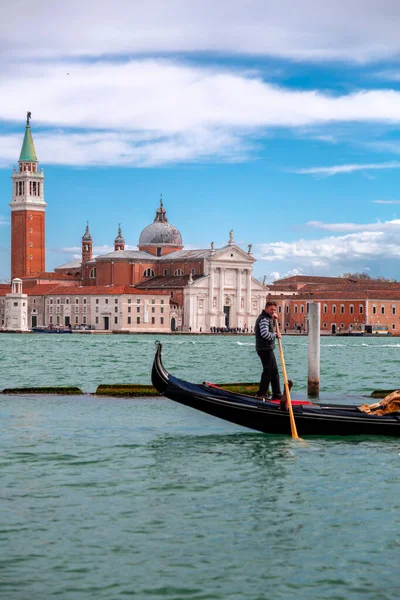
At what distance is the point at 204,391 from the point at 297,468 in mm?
2016

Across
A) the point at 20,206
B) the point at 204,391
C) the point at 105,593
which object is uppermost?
the point at 20,206

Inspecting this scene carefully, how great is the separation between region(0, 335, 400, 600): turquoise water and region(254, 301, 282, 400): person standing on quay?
1.90ft

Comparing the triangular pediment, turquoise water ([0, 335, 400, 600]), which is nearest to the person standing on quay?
turquoise water ([0, 335, 400, 600])

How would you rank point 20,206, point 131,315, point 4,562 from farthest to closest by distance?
1. point 20,206
2. point 131,315
3. point 4,562

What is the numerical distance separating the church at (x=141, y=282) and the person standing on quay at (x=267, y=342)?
71.6m

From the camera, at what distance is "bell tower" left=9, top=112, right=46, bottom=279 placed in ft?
306

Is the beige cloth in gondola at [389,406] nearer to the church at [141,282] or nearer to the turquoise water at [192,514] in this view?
the turquoise water at [192,514]

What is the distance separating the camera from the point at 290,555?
6254 mm

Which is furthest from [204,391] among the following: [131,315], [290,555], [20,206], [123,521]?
[20,206]

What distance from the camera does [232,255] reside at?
8744 centimetres

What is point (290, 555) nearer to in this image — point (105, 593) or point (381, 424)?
point (105, 593)

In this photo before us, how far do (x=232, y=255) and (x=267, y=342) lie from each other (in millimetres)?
76194

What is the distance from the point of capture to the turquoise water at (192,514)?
5746mm

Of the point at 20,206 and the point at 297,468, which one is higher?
the point at 20,206
